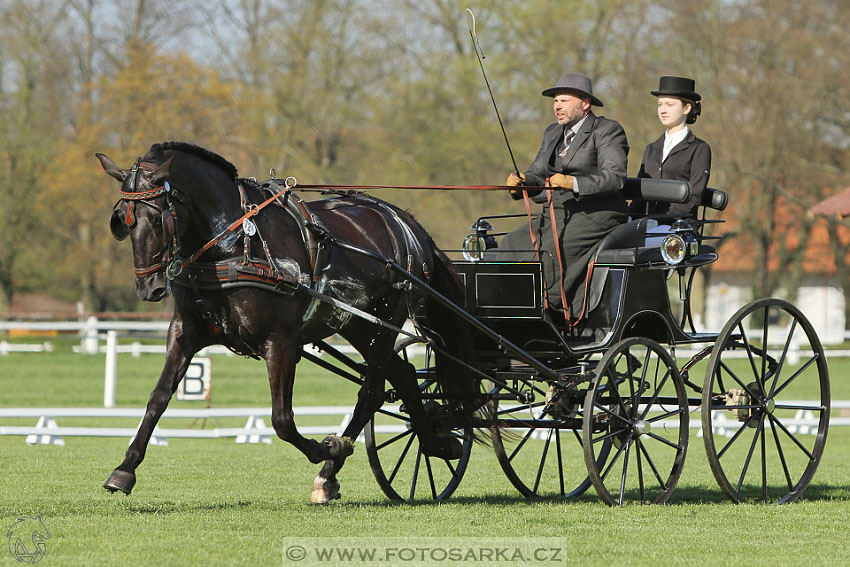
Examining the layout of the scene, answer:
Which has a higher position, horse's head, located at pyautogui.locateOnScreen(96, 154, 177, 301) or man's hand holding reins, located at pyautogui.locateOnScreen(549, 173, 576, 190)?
man's hand holding reins, located at pyautogui.locateOnScreen(549, 173, 576, 190)

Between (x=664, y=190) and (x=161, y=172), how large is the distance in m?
3.15

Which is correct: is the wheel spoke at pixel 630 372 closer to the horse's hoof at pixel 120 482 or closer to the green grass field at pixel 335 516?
the green grass field at pixel 335 516

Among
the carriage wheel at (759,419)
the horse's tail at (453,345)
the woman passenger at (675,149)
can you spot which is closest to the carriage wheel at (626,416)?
the carriage wheel at (759,419)

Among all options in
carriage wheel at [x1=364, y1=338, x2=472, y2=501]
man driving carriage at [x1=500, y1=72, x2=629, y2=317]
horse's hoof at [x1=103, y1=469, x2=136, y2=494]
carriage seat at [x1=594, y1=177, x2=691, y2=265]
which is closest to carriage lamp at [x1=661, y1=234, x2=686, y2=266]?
carriage seat at [x1=594, y1=177, x2=691, y2=265]

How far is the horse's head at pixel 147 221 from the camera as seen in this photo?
628 centimetres

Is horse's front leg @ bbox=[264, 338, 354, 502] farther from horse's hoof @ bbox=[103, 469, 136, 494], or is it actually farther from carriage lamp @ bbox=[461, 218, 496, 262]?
carriage lamp @ bbox=[461, 218, 496, 262]

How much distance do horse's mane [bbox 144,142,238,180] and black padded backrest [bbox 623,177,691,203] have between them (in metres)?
2.63

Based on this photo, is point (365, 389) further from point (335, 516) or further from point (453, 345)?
point (335, 516)

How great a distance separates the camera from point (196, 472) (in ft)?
31.6

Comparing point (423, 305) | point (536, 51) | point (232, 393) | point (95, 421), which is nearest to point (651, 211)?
point (423, 305)

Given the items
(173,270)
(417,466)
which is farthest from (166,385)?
(417,466)

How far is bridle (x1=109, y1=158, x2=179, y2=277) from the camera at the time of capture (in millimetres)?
6273

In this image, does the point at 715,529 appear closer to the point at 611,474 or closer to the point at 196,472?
the point at 611,474

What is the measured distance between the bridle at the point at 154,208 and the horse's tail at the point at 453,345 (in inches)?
76.0
